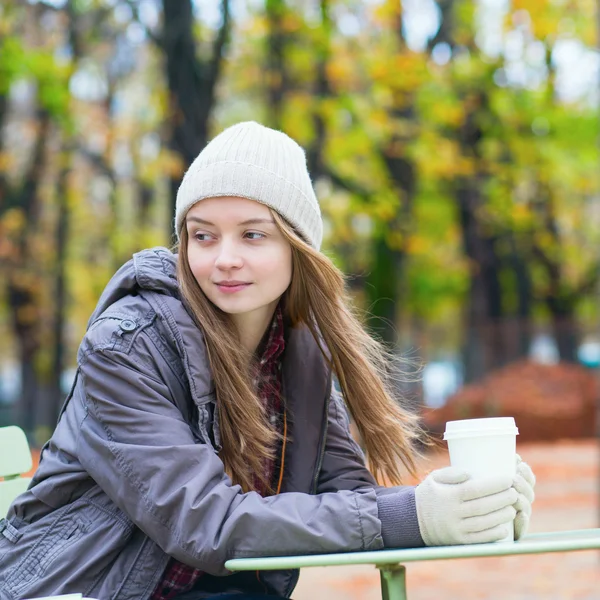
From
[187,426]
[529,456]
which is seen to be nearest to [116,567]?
[187,426]

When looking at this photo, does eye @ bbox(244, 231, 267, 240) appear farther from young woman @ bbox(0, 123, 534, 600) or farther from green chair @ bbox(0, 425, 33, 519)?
green chair @ bbox(0, 425, 33, 519)

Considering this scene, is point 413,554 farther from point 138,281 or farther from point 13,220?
point 13,220

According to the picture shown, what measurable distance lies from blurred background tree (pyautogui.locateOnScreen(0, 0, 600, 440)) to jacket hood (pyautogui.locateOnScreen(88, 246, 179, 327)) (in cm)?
571

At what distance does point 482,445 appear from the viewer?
2047 mm

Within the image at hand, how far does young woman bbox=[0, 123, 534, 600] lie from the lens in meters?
2.06

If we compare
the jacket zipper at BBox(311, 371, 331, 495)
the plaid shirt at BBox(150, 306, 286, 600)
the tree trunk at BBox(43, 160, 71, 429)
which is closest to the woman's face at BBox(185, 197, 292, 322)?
the plaid shirt at BBox(150, 306, 286, 600)

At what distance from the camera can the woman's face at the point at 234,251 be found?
94.7 inches

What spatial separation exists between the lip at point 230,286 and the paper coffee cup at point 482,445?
2.17 feet

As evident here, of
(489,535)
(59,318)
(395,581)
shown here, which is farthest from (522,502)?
(59,318)

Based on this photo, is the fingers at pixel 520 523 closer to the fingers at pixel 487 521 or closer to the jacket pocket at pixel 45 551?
the fingers at pixel 487 521

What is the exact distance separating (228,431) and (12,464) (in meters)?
0.83

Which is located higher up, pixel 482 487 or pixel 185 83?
pixel 185 83

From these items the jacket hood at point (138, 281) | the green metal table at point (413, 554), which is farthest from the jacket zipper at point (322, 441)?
the green metal table at point (413, 554)

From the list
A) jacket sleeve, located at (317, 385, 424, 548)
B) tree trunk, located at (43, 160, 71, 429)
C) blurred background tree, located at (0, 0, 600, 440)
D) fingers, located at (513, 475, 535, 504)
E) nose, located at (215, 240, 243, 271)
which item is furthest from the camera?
tree trunk, located at (43, 160, 71, 429)
